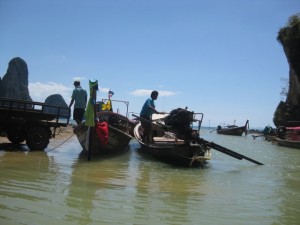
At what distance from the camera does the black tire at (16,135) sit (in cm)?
1215

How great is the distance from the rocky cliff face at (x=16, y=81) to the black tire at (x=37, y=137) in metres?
85.4

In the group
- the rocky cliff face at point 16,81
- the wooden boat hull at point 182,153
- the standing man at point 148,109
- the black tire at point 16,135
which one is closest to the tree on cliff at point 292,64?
the standing man at point 148,109

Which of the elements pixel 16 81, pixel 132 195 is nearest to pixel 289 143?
pixel 132 195

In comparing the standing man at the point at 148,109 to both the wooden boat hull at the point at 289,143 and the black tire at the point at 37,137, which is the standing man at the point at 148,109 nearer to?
the black tire at the point at 37,137

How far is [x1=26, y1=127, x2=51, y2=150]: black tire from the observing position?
1194 cm

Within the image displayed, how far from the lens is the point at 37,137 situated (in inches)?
477

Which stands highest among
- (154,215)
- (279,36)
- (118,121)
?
(279,36)

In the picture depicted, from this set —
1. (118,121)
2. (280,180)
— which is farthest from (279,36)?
(280,180)

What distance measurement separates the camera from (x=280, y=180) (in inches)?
390

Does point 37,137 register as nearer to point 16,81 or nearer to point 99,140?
point 99,140

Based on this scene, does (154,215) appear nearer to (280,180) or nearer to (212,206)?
(212,206)

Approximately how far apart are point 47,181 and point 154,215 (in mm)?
2713

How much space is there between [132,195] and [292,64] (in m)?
39.5

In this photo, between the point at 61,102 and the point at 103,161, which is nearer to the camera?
the point at 103,161
